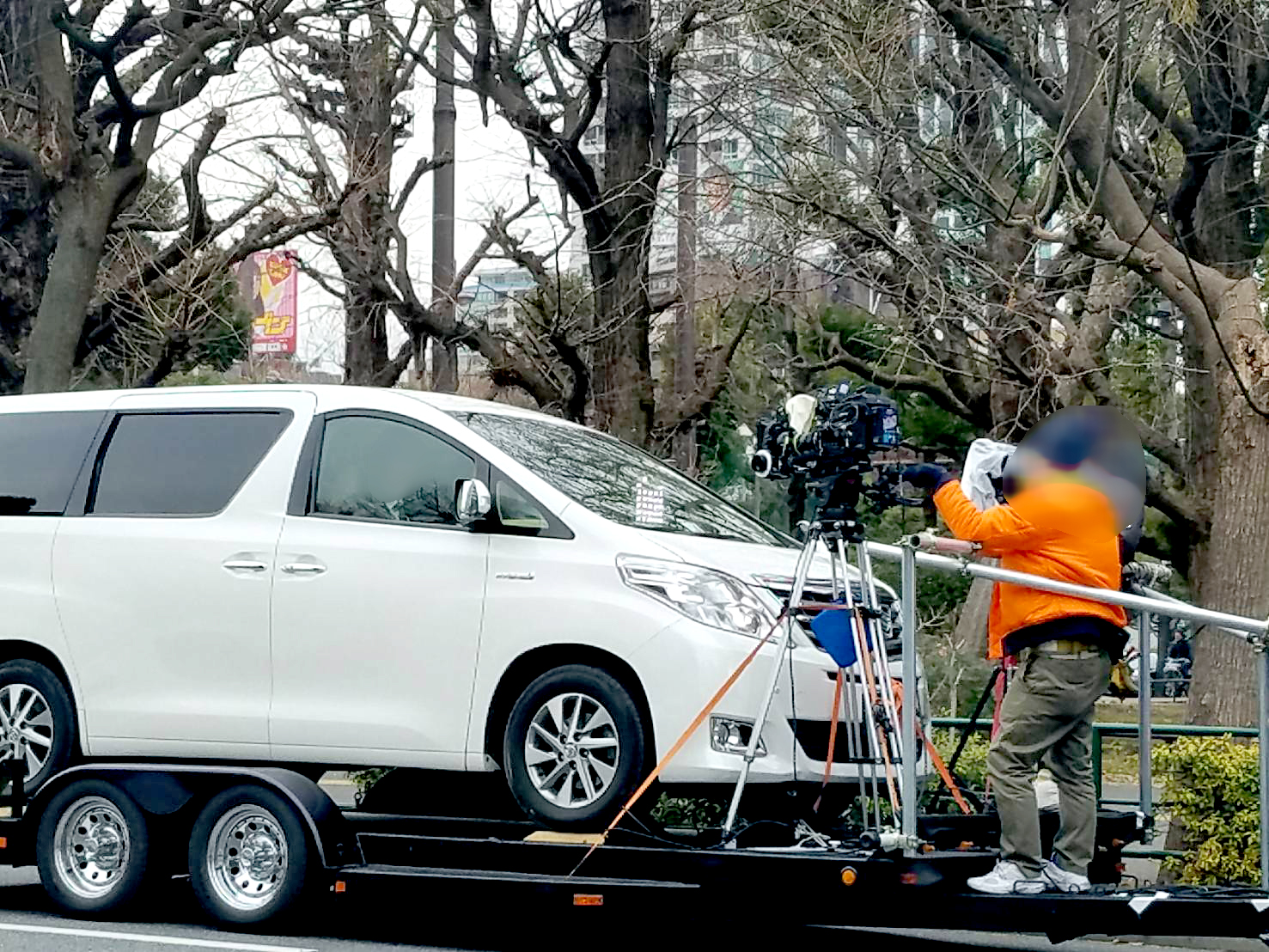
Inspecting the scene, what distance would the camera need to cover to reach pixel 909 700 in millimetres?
6375

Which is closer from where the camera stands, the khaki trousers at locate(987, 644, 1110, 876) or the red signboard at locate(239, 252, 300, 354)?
the khaki trousers at locate(987, 644, 1110, 876)

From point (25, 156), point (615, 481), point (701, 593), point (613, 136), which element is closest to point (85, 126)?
point (25, 156)

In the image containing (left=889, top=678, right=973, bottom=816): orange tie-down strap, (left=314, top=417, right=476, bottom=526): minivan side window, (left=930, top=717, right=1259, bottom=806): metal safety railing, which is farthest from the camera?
(left=930, top=717, right=1259, bottom=806): metal safety railing

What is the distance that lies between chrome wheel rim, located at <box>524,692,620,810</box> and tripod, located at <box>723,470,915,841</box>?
57cm

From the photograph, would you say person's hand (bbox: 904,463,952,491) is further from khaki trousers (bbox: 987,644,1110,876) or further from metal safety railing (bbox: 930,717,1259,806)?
metal safety railing (bbox: 930,717,1259,806)

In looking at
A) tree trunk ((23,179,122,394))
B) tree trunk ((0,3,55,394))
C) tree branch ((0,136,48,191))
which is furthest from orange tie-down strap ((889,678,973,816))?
tree trunk ((0,3,55,394))

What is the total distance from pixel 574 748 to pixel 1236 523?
6960 mm

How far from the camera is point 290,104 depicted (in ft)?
58.0

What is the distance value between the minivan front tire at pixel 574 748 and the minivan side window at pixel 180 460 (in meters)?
1.99

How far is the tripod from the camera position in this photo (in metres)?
6.68

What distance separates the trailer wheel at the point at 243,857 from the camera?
25.0 feet

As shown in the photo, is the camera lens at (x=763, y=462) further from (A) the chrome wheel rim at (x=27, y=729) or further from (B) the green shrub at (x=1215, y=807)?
(A) the chrome wheel rim at (x=27, y=729)

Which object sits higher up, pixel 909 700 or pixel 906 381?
pixel 906 381

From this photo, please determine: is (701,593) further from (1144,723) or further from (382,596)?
(1144,723)
